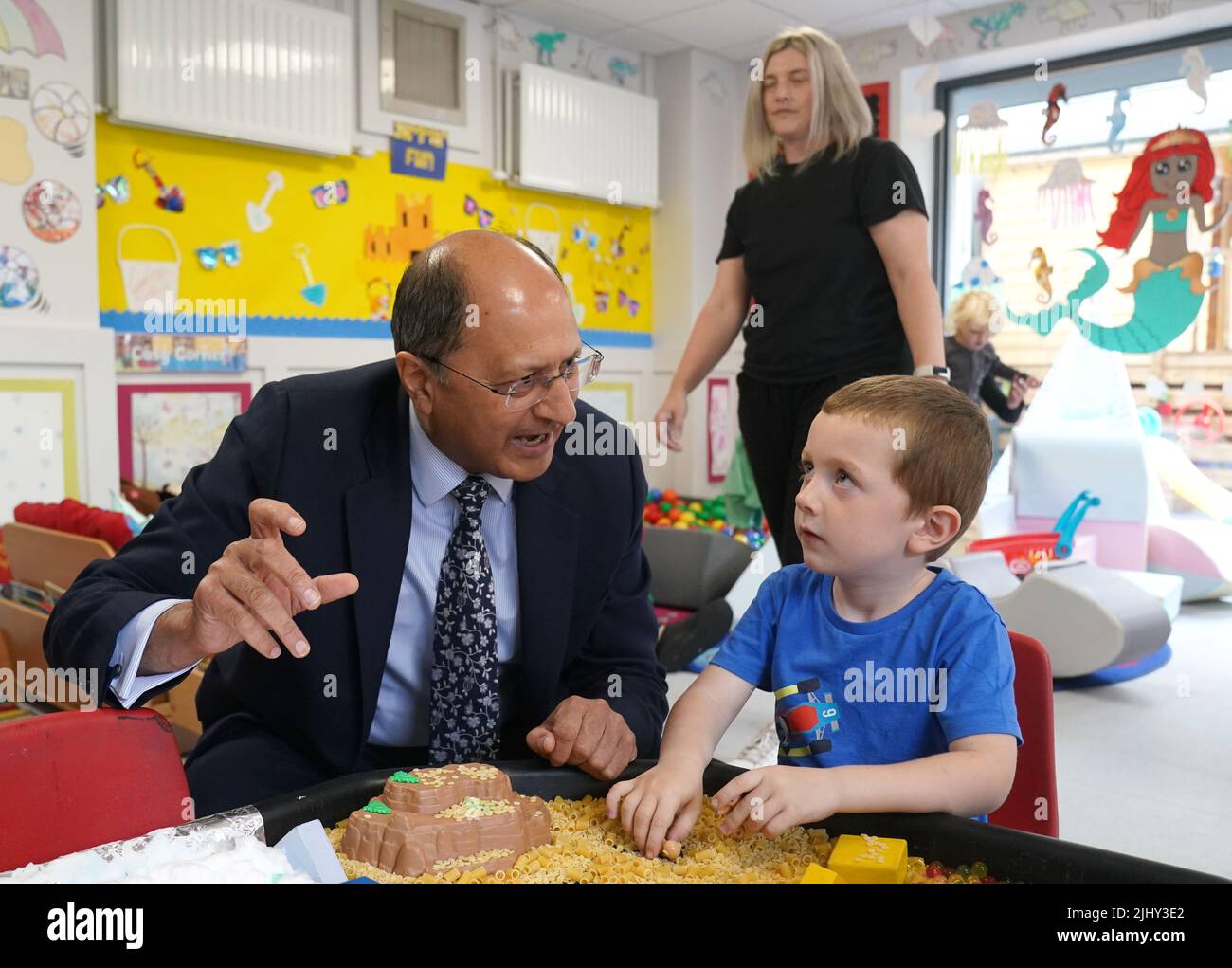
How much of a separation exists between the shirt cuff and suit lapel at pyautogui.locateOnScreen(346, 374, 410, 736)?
217mm

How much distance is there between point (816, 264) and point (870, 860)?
5.45ft

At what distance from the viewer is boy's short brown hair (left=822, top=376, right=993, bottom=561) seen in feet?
3.76

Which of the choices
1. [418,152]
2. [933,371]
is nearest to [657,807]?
[933,371]

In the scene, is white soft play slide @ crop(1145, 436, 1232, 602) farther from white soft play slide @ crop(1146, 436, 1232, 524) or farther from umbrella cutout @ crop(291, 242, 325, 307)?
umbrella cutout @ crop(291, 242, 325, 307)

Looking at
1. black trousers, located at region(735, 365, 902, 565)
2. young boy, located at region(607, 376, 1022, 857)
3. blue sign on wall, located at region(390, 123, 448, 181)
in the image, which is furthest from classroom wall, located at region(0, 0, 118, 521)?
young boy, located at region(607, 376, 1022, 857)

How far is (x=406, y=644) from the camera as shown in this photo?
1.32 metres

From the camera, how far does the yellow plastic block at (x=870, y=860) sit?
0.83 metres

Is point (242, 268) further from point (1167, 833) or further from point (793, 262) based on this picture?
point (1167, 833)

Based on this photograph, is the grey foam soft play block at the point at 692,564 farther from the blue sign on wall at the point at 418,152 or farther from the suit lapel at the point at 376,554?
the suit lapel at the point at 376,554

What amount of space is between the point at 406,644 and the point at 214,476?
0.30 meters

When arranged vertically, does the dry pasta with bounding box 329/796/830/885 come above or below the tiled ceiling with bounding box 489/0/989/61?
below

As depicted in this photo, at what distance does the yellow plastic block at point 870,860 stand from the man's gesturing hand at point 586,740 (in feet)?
0.85

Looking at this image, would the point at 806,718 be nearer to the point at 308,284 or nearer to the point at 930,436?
the point at 930,436

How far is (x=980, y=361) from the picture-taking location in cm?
484
